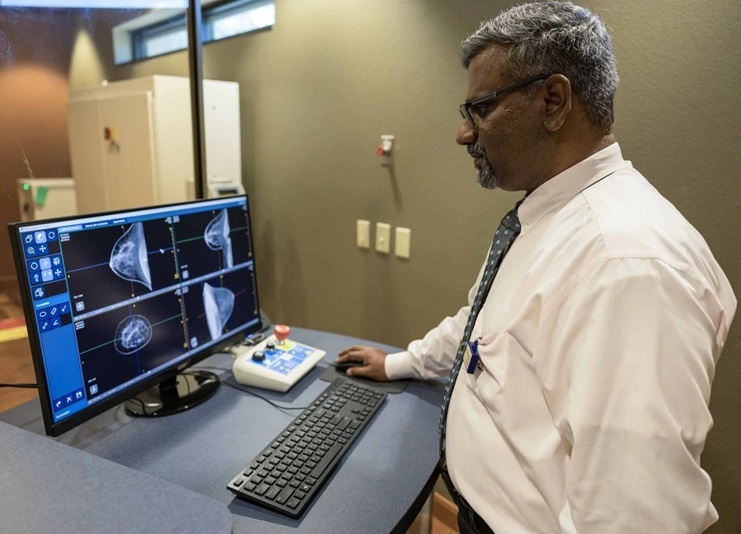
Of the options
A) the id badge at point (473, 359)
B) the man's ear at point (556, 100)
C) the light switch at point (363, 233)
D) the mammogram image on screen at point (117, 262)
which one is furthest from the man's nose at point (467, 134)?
the light switch at point (363, 233)

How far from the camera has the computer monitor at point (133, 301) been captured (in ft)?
2.81

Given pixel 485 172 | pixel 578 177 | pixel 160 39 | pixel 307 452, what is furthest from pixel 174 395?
pixel 160 39

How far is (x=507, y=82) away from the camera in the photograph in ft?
2.92

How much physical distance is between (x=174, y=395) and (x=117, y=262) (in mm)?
368

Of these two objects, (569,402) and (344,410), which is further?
(344,410)

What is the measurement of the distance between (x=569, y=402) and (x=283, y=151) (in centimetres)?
217

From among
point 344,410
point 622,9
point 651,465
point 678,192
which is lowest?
point 344,410

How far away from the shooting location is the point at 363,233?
223 cm

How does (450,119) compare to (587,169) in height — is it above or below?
above

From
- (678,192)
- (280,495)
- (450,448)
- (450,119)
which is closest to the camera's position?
(280,495)

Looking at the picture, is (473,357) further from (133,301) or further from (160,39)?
(160,39)

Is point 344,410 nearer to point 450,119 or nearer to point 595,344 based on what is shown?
point 595,344

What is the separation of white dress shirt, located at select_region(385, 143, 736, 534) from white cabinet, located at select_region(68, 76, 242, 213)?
1.88 metres

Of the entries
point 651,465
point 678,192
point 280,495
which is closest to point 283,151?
point 678,192
